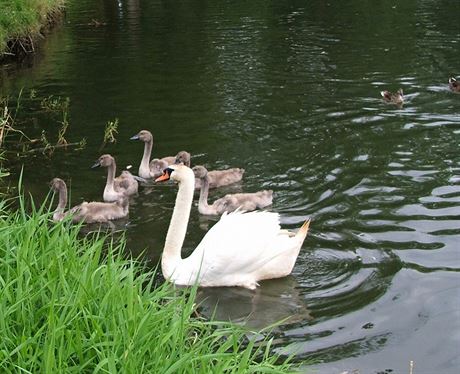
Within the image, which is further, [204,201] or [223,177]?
[223,177]

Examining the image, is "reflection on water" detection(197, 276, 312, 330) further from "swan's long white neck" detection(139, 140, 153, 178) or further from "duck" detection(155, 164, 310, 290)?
"swan's long white neck" detection(139, 140, 153, 178)

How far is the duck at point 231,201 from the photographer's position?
9781 mm

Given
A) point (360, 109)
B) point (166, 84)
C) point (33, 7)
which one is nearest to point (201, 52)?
point (166, 84)

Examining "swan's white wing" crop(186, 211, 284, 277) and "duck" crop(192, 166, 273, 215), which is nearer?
"swan's white wing" crop(186, 211, 284, 277)

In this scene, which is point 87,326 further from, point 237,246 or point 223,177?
point 223,177

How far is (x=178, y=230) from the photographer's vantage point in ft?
26.1

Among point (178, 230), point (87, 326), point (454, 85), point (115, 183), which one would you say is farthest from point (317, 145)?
point (87, 326)

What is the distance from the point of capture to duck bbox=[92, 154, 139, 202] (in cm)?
1042

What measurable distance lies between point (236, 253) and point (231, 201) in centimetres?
235

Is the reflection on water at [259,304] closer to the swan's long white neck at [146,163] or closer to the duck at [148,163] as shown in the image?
the duck at [148,163]

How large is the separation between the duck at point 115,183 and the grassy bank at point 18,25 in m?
9.85

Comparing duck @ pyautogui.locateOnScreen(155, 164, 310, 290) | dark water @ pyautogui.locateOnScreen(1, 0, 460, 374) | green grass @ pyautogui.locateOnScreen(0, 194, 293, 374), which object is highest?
green grass @ pyautogui.locateOnScreen(0, 194, 293, 374)

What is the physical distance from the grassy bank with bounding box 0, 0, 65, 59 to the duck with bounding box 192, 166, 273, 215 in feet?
36.3

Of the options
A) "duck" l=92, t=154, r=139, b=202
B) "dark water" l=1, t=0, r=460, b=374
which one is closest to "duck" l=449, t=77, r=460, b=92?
"dark water" l=1, t=0, r=460, b=374
